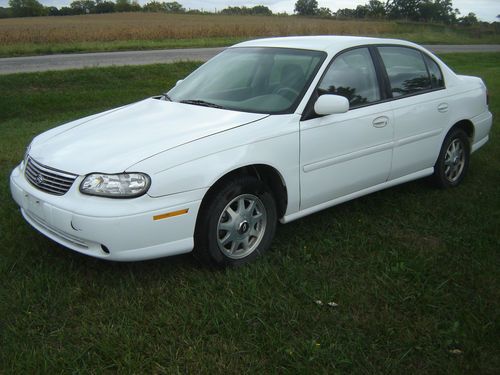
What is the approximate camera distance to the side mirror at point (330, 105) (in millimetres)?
3756

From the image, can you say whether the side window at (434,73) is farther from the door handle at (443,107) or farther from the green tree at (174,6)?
the green tree at (174,6)

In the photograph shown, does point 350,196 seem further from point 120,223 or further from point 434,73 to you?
point 120,223

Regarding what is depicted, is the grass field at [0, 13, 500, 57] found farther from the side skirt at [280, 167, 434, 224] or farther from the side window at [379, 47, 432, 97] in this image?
the side skirt at [280, 167, 434, 224]

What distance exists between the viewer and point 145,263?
375 cm

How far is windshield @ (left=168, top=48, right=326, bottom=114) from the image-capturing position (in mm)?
3967

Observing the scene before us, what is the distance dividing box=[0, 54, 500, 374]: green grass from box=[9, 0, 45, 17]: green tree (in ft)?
237

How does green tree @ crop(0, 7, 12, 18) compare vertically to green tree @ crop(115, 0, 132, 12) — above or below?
below

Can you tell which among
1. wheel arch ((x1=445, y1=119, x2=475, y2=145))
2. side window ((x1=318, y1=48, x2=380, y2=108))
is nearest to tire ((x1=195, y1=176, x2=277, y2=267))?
side window ((x1=318, y1=48, x2=380, y2=108))

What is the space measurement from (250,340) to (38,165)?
1.89 metres

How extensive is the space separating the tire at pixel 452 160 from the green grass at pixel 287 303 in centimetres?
53

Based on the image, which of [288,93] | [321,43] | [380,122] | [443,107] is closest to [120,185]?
[288,93]

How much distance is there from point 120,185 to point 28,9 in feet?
245

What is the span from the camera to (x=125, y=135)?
360 cm

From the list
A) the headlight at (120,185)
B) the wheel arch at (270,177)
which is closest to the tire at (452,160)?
the wheel arch at (270,177)
